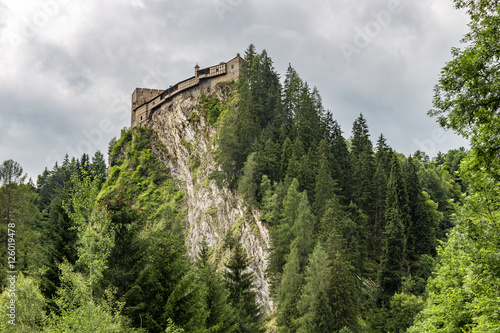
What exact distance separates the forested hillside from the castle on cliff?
3373 millimetres

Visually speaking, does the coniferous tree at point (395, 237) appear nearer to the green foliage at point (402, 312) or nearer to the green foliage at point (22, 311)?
the green foliage at point (402, 312)

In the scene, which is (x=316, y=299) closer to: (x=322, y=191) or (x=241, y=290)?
(x=241, y=290)

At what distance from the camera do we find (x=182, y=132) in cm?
8144

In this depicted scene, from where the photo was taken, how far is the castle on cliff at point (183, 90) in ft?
256

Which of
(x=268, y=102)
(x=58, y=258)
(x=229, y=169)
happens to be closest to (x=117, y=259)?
(x=58, y=258)

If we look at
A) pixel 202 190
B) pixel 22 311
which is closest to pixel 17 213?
pixel 22 311

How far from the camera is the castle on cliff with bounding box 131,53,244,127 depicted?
78000 millimetres

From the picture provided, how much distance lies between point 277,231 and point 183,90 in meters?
48.3

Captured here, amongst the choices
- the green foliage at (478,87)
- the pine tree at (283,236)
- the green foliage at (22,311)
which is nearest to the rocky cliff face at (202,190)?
the pine tree at (283,236)

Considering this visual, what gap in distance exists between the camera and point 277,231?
147 ft

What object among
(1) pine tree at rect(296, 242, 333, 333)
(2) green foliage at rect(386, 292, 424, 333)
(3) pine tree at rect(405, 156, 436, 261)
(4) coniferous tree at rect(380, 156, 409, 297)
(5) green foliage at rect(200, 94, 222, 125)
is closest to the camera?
(1) pine tree at rect(296, 242, 333, 333)

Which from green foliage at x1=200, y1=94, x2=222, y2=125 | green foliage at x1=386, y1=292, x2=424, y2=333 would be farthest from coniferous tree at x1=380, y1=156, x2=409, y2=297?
green foliage at x1=200, y1=94, x2=222, y2=125

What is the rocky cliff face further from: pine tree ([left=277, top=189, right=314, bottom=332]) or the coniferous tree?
the coniferous tree

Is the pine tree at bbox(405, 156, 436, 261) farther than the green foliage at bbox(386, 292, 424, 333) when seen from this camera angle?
Yes
